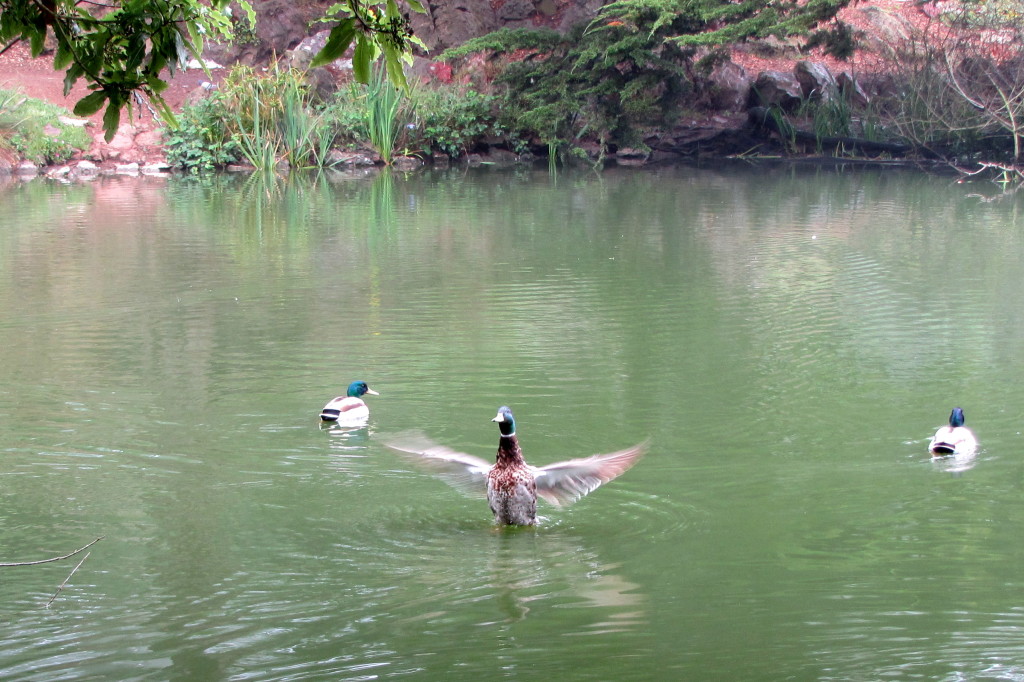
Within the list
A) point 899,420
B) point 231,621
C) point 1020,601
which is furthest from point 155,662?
point 899,420

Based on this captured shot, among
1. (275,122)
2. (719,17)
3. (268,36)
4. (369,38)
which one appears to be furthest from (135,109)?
(369,38)

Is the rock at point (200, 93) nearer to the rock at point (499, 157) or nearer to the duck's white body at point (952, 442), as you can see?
the rock at point (499, 157)

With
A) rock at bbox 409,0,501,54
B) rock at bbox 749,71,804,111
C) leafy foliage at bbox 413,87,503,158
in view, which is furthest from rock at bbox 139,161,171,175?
rock at bbox 749,71,804,111

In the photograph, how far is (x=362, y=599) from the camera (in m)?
4.29

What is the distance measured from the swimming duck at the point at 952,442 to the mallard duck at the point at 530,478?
1.67 metres

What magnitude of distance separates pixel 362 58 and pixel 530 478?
8.28 ft

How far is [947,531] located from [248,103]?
18.1 metres

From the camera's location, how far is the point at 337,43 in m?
2.84

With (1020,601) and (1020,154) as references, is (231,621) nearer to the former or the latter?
(1020,601)

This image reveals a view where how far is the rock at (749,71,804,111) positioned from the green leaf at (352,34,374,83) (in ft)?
69.6

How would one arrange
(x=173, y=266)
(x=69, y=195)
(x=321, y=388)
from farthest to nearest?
(x=69, y=195) < (x=173, y=266) < (x=321, y=388)

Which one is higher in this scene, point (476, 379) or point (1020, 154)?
point (1020, 154)

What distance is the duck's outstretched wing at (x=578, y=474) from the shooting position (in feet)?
16.1

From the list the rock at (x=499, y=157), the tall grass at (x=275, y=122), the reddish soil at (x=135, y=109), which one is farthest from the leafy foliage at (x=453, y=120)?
the reddish soil at (x=135, y=109)
